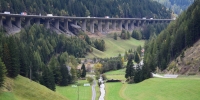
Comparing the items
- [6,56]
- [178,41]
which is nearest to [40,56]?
[178,41]

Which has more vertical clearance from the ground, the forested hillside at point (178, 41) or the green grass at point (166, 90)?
the forested hillside at point (178, 41)

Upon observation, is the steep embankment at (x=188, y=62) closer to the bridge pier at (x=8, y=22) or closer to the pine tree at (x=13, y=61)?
the pine tree at (x=13, y=61)

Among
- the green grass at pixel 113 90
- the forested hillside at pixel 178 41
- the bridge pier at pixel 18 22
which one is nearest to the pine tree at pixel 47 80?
the green grass at pixel 113 90

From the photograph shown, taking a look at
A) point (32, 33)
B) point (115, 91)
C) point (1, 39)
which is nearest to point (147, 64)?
point (115, 91)

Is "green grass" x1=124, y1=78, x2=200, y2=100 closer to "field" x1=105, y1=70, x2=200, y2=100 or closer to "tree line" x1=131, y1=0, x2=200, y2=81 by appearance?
"field" x1=105, y1=70, x2=200, y2=100

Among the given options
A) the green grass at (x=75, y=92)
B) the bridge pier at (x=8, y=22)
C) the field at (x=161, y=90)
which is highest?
the bridge pier at (x=8, y=22)

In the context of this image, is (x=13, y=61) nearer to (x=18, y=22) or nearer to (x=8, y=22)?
(x=8, y=22)

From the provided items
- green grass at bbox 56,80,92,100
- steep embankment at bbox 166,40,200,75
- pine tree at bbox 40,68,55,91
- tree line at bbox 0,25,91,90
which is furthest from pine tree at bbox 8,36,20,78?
steep embankment at bbox 166,40,200,75

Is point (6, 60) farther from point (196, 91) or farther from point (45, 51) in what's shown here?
point (45, 51)
